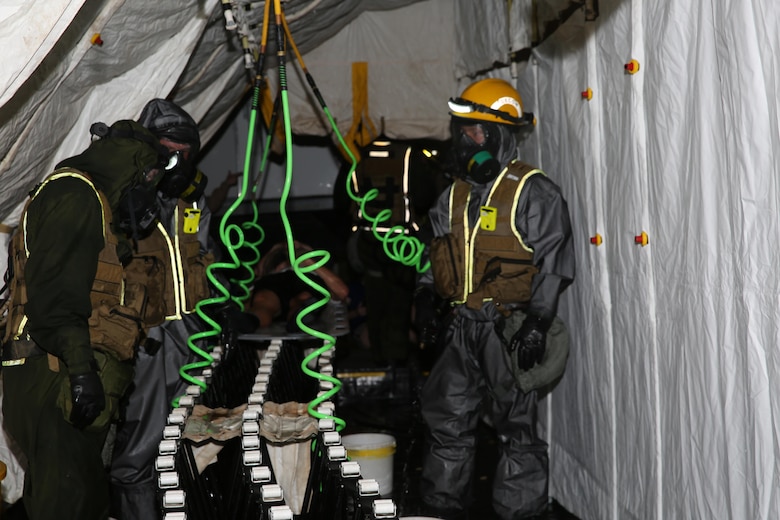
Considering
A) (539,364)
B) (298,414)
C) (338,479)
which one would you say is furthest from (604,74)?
(338,479)

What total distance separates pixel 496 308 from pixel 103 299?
5.42ft

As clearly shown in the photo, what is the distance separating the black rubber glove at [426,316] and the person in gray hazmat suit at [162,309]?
0.99 meters

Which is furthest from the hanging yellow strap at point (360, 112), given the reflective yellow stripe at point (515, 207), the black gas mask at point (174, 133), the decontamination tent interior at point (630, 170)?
the reflective yellow stripe at point (515, 207)

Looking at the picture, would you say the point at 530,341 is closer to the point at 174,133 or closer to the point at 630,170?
the point at 630,170

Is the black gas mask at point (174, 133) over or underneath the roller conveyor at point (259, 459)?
over

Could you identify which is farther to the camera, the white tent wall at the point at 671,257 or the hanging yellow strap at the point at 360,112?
the hanging yellow strap at the point at 360,112

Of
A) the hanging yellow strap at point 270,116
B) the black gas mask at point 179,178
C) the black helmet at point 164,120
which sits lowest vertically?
the black gas mask at point 179,178

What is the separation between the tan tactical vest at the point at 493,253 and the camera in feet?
12.5

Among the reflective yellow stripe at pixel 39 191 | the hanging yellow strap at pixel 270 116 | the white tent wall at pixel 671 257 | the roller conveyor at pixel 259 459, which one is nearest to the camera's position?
the roller conveyor at pixel 259 459

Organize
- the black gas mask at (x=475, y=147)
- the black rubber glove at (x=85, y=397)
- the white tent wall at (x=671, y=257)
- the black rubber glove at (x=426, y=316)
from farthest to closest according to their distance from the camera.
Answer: the black rubber glove at (x=426, y=316) → the black gas mask at (x=475, y=147) → the black rubber glove at (x=85, y=397) → the white tent wall at (x=671, y=257)

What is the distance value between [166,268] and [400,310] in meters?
2.56

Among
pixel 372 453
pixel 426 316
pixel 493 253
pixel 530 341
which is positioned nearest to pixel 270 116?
pixel 426 316

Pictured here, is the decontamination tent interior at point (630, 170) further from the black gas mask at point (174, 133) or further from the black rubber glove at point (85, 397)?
the black rubber glove at point (85, 397)

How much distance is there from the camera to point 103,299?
10.0 ft
